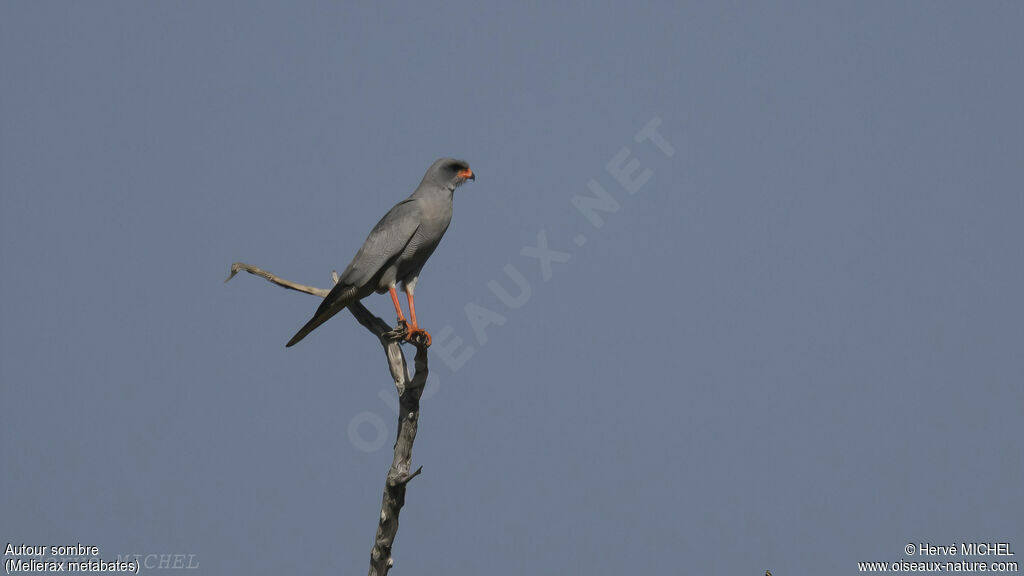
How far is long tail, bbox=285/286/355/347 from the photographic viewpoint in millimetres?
10117

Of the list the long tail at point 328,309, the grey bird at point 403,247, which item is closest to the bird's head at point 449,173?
the grey bird at point 403,247

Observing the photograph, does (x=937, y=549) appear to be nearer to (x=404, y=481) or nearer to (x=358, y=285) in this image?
(x=404, y=481)

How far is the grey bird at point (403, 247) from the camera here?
1005 centimetres

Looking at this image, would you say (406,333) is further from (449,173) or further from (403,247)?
(449,173)

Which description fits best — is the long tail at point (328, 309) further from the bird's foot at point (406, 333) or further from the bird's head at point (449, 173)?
the bird's head at point (449, 173)

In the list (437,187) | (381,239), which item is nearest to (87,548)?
(381,239)

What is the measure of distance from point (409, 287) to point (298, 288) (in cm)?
142

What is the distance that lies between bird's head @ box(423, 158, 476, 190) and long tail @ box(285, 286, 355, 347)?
5.56 ft

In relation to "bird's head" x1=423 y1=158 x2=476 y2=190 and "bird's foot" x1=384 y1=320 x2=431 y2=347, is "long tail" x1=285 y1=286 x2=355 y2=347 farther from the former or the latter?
"bird's head" x1=423 y1=158 x2=476 y2=190

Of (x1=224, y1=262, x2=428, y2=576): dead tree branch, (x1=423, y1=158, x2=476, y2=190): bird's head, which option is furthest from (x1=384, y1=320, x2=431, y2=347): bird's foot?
(x1=423, y1=158, x2=476, y2=190): bird's head

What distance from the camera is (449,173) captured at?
34.8ft

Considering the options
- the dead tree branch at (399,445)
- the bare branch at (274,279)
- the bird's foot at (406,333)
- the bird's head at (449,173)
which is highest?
the bird's head at (449,173)

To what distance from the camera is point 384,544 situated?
31.2 ft

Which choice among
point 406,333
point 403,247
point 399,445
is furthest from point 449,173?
point 399,445
